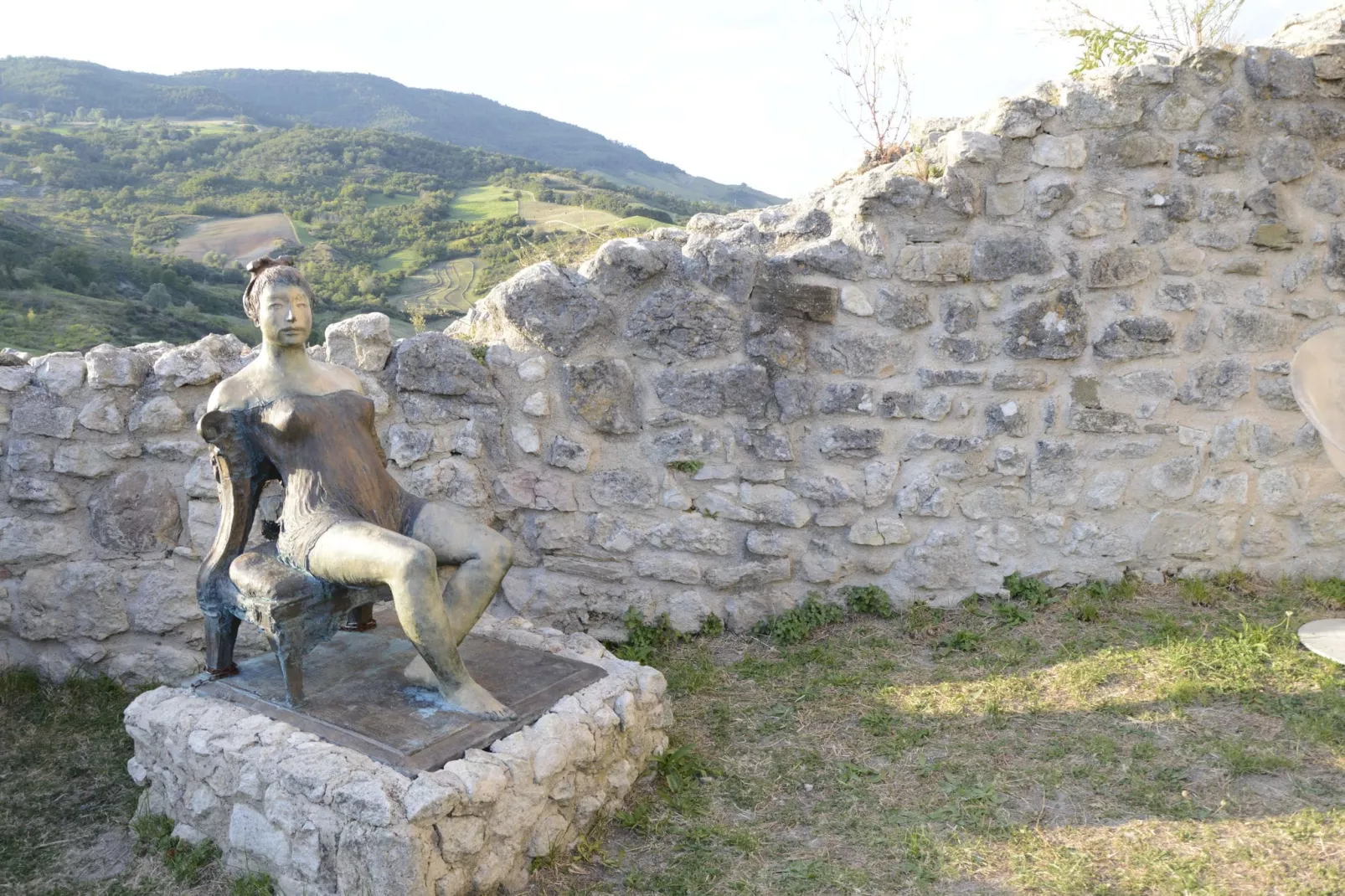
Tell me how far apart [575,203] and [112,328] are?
13.1 feet

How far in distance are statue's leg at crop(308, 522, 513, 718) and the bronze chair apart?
4.4 inches

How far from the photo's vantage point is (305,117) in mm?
19469

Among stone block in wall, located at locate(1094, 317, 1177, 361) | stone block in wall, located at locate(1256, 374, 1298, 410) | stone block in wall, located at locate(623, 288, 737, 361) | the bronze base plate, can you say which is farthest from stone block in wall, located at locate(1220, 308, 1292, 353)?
the bronze base plate

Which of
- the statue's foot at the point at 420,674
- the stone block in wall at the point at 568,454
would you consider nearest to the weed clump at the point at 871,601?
the stone block in wall at the point at 568,454

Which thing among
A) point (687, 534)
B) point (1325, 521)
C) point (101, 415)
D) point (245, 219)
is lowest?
point (687, 534)

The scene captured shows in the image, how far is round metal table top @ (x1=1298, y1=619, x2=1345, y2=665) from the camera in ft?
10.7

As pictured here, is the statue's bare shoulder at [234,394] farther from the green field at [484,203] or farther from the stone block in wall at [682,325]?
the green field at [484,203]

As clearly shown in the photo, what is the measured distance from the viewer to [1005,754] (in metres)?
2.98

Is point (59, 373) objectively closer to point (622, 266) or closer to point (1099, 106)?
point (622, 266)

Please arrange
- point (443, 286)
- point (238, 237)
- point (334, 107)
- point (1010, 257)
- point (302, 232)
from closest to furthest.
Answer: point (1010, 257) → point (443, 286) → point (302, 232) → point (238, 237) → point (334, 107)

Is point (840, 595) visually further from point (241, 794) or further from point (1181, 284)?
point (241, 794)

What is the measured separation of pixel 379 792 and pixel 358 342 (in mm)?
2112

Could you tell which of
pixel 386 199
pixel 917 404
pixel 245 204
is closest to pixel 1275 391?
pixel 917 404

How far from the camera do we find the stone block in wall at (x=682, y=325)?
393 centimetres
